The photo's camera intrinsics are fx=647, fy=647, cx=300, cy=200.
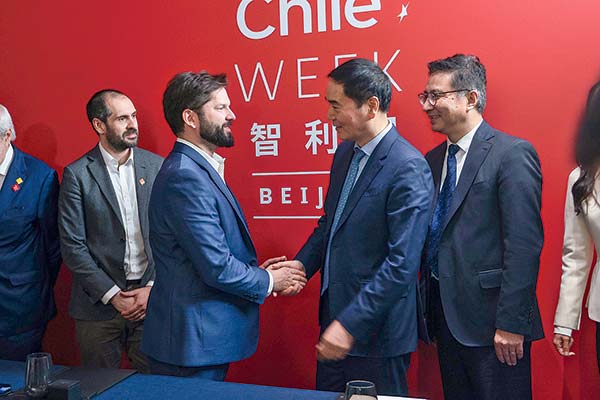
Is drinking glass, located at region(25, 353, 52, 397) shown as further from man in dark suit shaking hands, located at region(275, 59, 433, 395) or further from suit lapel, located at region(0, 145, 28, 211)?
suit lapel, located at region(0, 145, 28, 211)

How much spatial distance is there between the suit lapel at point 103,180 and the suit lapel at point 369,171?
1.20 metres

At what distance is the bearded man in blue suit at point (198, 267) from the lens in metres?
2.24

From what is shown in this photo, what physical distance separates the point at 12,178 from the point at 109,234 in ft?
1.91

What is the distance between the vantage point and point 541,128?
2660mm

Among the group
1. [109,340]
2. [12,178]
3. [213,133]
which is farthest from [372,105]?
[12,178]

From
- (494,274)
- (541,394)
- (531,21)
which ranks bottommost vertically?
(541,394)

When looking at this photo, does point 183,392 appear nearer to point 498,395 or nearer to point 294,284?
point 294,284

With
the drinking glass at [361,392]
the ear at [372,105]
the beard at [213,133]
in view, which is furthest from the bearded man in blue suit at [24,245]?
the drinking glass at [361,392]

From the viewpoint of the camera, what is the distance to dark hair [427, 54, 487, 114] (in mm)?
2455

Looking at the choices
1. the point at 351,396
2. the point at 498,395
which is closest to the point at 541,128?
the point at 498,395

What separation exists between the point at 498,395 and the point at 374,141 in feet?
3.40

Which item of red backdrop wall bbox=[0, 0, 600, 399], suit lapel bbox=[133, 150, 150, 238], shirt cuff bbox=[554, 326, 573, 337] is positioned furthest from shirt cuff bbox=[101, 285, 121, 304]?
shirt cuff bbox=[554, 326, 573, 337]

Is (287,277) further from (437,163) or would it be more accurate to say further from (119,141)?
(119,141)

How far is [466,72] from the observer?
2465 millimetres
